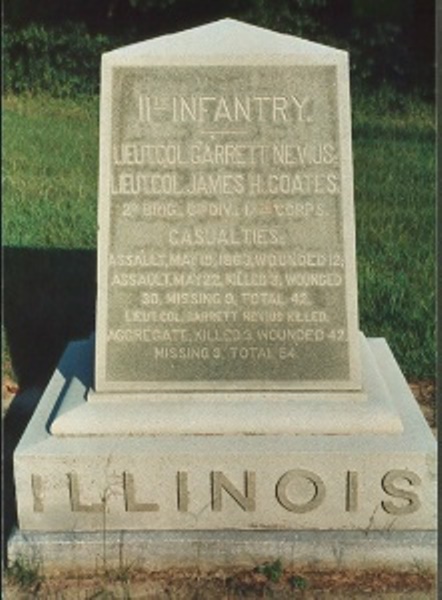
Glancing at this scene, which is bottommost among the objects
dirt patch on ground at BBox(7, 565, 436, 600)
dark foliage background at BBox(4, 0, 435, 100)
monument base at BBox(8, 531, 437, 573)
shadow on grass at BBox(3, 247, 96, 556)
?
dirt patch on ground at BBox(7, 565, 436, 600)

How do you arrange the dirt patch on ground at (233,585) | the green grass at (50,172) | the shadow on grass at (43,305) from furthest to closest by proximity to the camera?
the green grass at (50,172)
the shadow on grass at (43,305)
the dirt patch on ground at (233,585)

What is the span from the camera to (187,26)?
1444 centimetres

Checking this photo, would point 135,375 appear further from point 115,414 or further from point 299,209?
point 299,209

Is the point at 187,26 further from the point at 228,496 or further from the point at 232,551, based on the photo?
the point at 232,551

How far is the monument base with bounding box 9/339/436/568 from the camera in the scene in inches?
157

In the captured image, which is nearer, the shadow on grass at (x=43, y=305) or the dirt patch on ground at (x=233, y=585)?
the dirt patch on ground at (x=233, y=585)

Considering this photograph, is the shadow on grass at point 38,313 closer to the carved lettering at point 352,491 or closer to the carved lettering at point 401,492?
the carved lettering at point 352,491

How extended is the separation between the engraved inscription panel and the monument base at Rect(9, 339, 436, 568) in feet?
1.13

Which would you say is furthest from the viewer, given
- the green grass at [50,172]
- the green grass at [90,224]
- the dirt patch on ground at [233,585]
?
the green grass at [50,172]

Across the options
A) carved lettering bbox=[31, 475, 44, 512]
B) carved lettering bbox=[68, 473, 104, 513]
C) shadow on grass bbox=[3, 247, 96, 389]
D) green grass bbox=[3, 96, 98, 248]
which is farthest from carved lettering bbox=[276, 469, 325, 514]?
green grass bbox=[3, 96, 98, 248]

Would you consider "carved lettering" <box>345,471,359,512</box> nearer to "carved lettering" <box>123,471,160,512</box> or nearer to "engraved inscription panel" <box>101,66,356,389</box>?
"engraved inscription panel" <box>101,66,356,389</box>

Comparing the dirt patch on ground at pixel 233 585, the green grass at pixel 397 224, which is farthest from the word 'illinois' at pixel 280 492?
the green grass at pixel 397 224

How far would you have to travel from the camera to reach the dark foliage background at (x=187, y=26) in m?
12.9

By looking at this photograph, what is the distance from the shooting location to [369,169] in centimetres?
996
